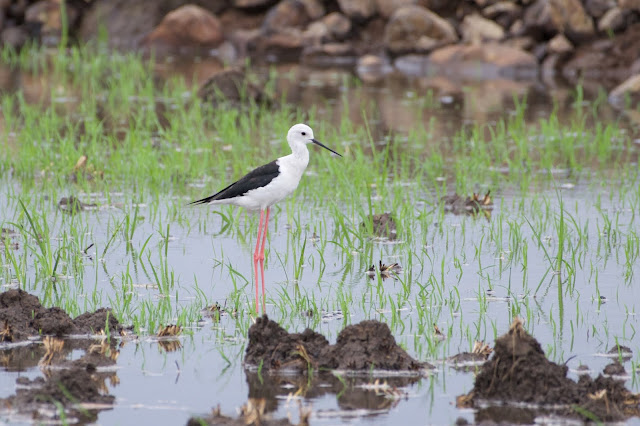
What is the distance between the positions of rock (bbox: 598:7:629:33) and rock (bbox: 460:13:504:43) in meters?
1.89

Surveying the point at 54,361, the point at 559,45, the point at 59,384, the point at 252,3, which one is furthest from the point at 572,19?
the point at 59,384

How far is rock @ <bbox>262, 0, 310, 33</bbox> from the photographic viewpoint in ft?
67.9

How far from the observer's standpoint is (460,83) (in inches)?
670

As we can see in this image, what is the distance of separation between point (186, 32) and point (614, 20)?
8455 mm

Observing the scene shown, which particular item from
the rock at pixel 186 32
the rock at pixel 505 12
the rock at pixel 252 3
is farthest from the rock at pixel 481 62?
the rock at pixel 186 32

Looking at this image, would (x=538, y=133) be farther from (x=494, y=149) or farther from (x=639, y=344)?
(x=639, y=344)

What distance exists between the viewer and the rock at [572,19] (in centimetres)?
1812

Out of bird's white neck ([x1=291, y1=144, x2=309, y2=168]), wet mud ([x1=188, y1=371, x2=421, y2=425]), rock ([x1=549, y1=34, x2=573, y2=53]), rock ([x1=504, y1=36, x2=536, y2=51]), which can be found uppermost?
rock ([x1=504, y1=36, x2=536, y2=51])

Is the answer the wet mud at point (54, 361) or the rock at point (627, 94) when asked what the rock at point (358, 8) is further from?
the wet mud at point (54, 361)

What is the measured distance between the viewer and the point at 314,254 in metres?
7.57

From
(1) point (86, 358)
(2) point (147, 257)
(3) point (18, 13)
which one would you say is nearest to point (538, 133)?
(2) point (147, 257)

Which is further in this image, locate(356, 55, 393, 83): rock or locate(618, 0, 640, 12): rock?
locate(356, 55, 393, 83): rock

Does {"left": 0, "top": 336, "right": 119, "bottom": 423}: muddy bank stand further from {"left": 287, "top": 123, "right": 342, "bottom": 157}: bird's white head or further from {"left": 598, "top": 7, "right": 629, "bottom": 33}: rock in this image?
{"left": 598, "top": 7, "right": 629, "bottom": 33}: rock

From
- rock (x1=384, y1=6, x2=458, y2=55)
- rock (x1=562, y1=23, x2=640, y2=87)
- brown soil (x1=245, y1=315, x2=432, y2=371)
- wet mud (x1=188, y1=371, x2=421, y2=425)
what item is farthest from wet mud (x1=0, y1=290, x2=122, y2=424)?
rock (x1=384, y1=6, x2=458, y2=55)
